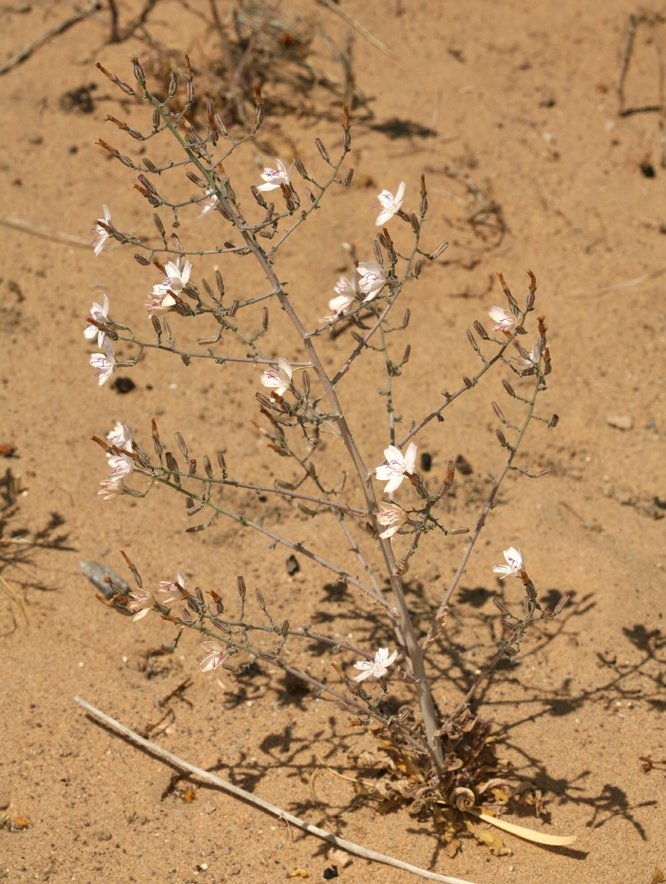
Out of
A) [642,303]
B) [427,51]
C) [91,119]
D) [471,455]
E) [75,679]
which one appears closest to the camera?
[75,679]

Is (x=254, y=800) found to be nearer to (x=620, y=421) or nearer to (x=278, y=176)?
(x=278, y=176)

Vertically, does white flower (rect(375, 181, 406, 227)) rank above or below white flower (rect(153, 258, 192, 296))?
above

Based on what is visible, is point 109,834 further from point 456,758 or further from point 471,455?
point 471,455

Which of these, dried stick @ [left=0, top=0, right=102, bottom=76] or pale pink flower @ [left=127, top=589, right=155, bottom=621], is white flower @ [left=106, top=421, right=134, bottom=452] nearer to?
pale pink flower @ [left=127, top=589, right=155, bottom=621]

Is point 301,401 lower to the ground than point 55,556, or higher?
higher

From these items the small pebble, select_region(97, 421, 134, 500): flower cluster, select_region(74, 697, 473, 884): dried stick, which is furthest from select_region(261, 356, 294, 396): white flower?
the small pebble

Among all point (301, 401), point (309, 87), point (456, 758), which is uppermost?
point (301, 401)

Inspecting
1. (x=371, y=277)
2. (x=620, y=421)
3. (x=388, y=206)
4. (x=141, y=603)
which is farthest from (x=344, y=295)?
(x=620, y=421)

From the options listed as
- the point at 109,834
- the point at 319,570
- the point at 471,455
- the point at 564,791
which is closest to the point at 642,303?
the point at 471,455
